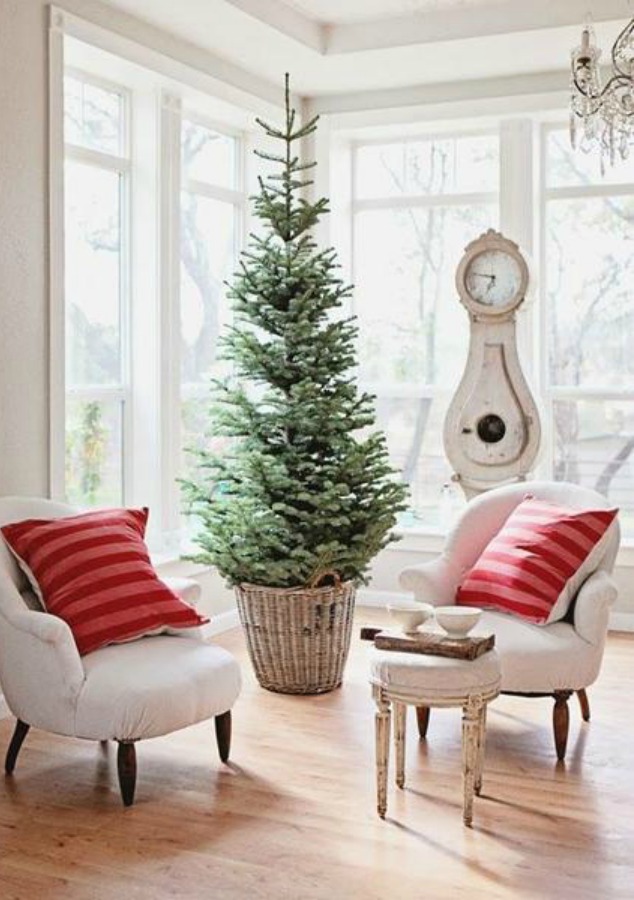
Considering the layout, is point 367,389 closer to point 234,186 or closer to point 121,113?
point 234,186

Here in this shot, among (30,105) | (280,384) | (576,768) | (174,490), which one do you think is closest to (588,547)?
(576,768)

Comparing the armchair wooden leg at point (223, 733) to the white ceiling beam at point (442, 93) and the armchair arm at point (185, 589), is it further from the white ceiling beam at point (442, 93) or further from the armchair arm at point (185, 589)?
the white ceiling beam at point (442, 93)

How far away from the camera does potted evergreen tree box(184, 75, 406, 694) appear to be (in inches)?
191

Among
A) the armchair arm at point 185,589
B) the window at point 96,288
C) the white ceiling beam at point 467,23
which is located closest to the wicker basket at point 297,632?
the armchair arm at point 185,589

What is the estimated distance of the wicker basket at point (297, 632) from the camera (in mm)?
4867

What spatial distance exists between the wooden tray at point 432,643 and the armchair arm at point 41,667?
0.86 metres

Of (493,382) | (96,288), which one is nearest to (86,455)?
(96,288)

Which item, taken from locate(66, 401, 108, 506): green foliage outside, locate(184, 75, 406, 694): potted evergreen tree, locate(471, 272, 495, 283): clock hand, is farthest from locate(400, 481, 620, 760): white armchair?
locate(471, 272, 495, 283): clock hand

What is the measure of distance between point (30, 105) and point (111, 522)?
1.63m

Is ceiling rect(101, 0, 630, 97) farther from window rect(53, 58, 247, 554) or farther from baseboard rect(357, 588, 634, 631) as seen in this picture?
baseboard rect(357, 588, 634, 631)

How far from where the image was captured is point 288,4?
5.61 metres

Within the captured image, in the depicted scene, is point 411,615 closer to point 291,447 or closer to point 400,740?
point 400,740

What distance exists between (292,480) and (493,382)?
5.35ft

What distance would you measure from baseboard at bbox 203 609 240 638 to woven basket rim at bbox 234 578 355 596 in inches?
41.4
